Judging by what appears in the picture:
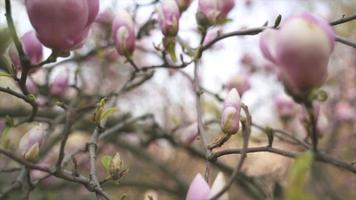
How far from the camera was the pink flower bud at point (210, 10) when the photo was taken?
113 centimetres

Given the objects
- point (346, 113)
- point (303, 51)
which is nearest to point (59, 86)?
point (303, 51)

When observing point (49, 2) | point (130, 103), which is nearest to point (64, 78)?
point (49, 2)

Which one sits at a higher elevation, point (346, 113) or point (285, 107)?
point (285, 107)

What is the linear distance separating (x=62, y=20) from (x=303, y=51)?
1.24 feet

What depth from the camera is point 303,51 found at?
0.60m

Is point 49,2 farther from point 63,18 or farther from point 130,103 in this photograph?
point 130,103

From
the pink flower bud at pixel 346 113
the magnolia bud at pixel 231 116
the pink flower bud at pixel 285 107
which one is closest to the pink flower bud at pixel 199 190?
the magnolia bud at pixel 231 116

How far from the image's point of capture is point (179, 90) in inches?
184

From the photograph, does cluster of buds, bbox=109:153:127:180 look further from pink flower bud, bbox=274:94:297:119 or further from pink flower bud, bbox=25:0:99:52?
pink flower bud, bbox=274:94:297:119

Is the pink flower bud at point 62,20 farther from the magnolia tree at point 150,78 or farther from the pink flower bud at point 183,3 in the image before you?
the pink flower bud at point 183,3

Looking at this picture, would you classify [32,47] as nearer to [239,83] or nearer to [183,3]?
[183,3]

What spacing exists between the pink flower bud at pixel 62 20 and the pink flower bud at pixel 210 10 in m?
0.36

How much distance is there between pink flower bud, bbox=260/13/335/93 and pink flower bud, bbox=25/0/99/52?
0.32 metres

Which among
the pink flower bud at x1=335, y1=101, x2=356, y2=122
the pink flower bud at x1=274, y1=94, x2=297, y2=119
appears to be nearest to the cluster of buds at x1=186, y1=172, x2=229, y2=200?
the pink flower bud at x1=274, y1=94, x2=297, y2=119
